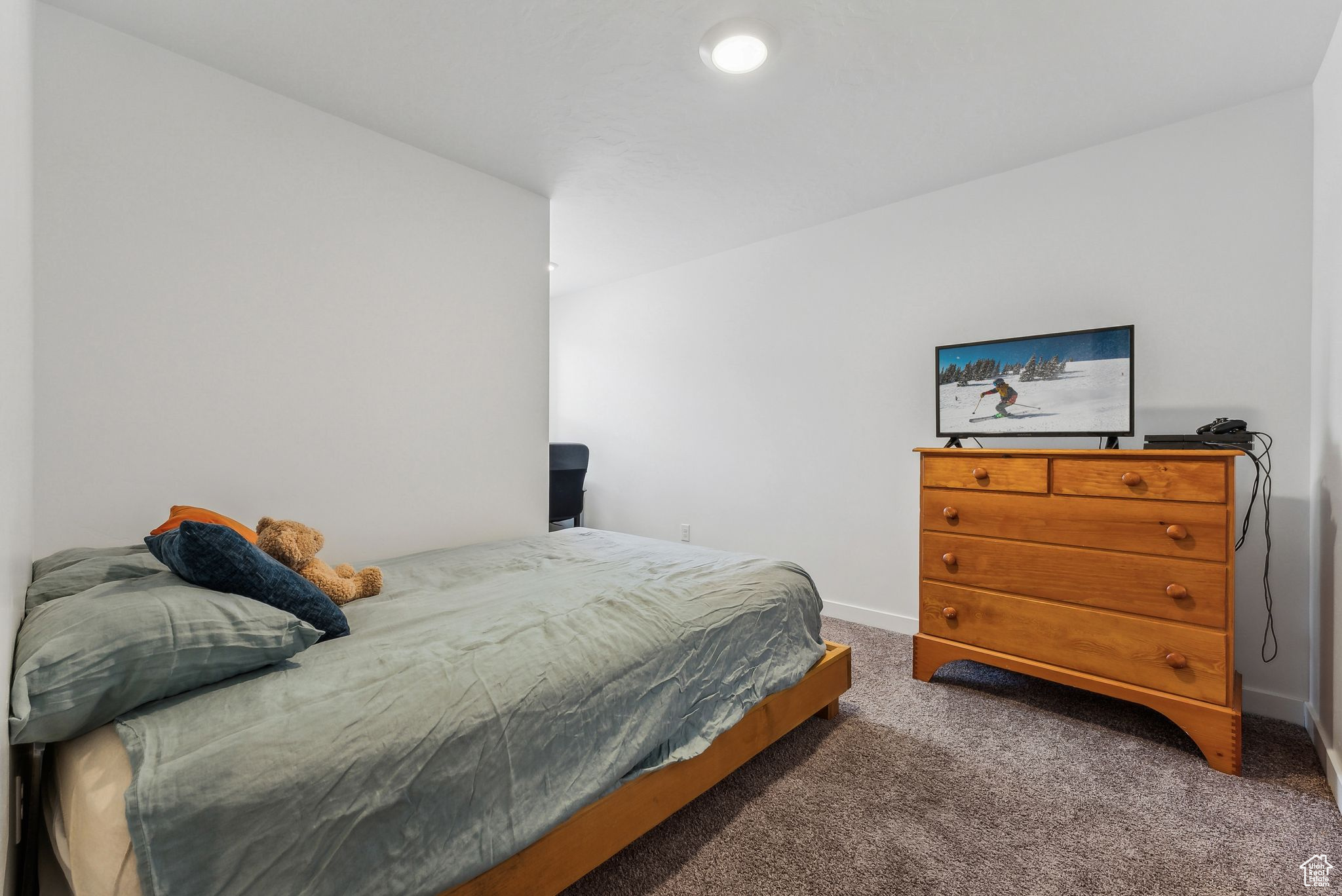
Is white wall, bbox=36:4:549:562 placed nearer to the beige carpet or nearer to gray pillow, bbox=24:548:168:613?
gray pillow, bbox=24:548:168:613

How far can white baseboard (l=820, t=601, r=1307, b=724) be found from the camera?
2.19m

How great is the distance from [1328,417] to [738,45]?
2.34 m

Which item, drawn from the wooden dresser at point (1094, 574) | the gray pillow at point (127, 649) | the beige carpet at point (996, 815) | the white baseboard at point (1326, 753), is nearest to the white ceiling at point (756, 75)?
the wooden dresser at point (1094, 574)

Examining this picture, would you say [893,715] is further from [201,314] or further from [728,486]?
[201,314]

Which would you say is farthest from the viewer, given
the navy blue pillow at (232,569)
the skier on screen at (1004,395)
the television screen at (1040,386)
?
the skier on screen at (1004,395)

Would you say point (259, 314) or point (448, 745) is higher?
point (259, 314)

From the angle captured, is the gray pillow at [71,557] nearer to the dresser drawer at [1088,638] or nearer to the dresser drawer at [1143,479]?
the dresser drawer at [1088,638]

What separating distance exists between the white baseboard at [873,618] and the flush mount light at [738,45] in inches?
101

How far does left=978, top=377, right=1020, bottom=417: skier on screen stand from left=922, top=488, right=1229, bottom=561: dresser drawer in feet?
1.53

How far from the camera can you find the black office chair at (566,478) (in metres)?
4.59

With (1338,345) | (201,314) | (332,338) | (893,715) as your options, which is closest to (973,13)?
(1338,345)

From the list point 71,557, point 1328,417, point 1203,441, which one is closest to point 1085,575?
point 1203,441

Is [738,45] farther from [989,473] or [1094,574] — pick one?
[1094,574]

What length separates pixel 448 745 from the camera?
43.8 inches
